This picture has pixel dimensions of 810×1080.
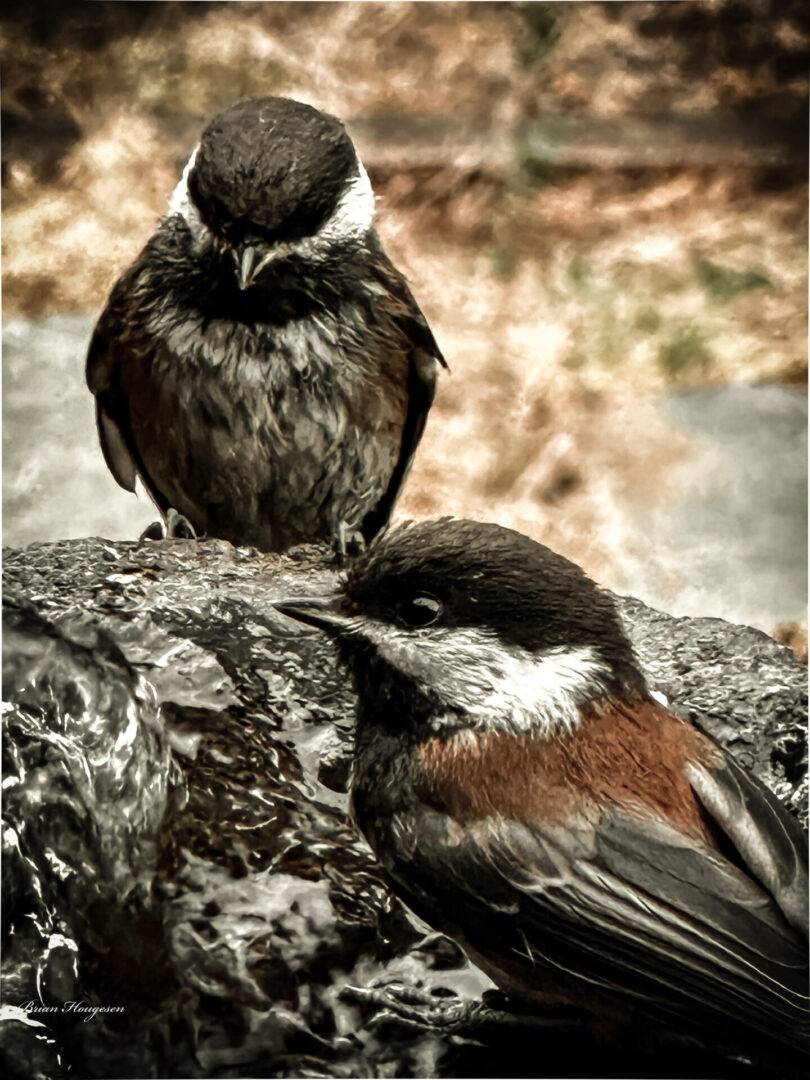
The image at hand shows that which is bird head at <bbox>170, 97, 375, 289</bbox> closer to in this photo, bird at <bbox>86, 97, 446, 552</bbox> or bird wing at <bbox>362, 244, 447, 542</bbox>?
bird at <bbox>86, 97, 446, 552</bbox>

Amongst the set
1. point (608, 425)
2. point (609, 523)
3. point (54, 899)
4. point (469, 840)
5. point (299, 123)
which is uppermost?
point (299, 123)

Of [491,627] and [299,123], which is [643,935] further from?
[299,123]

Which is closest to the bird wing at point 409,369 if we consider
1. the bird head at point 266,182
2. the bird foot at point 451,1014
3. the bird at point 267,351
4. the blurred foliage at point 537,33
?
the bird at point 267,351

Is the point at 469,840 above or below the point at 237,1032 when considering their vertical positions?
above

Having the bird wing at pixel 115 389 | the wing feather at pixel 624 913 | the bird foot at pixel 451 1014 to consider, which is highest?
the bird wing at pixel 115 389

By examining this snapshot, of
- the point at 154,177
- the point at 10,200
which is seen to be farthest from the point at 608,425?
the point at 10,200

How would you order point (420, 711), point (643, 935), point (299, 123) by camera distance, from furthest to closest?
1. point (299, 123)
2. point (420, 711)
3. point (643, 935)

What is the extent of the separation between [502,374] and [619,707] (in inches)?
18.5

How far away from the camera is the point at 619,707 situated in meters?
1.66

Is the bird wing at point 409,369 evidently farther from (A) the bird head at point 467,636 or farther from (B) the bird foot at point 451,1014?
(B) the bird foot at point 451,1014

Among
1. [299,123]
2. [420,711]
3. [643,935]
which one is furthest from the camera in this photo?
[299,123]

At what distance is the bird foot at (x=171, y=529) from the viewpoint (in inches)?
71.0

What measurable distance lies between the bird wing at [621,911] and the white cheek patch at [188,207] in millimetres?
796

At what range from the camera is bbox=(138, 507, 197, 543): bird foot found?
180 cm
